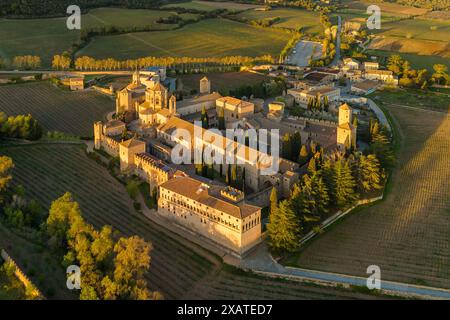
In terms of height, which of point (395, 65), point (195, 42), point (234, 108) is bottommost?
point (234, 108)

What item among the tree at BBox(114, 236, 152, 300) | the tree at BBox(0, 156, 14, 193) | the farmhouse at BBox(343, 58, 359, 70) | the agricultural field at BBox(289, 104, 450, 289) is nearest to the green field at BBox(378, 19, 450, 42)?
the farmhouse at BBox(343, 58, 359, 70)

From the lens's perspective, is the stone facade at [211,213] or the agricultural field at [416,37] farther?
the agricultural field at [416,37]

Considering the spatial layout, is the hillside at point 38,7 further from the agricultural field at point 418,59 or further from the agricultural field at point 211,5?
the agricultural field at point 418,59

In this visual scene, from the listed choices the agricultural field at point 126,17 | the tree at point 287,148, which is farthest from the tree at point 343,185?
the agricultural field at point 126,17

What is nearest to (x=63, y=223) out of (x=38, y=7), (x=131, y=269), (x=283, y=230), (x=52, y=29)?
(x=131, y=269)

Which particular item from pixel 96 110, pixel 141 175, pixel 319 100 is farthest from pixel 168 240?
pixel 319 100

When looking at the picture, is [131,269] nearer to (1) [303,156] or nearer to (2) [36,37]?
(1) [303,156]

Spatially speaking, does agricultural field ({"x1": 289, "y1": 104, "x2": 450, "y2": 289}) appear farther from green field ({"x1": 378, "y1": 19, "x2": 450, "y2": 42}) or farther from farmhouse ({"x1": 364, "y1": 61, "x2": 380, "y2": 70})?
green field ({"x1": 378, "y1": 19, "x2": 450, "y2": 42})
